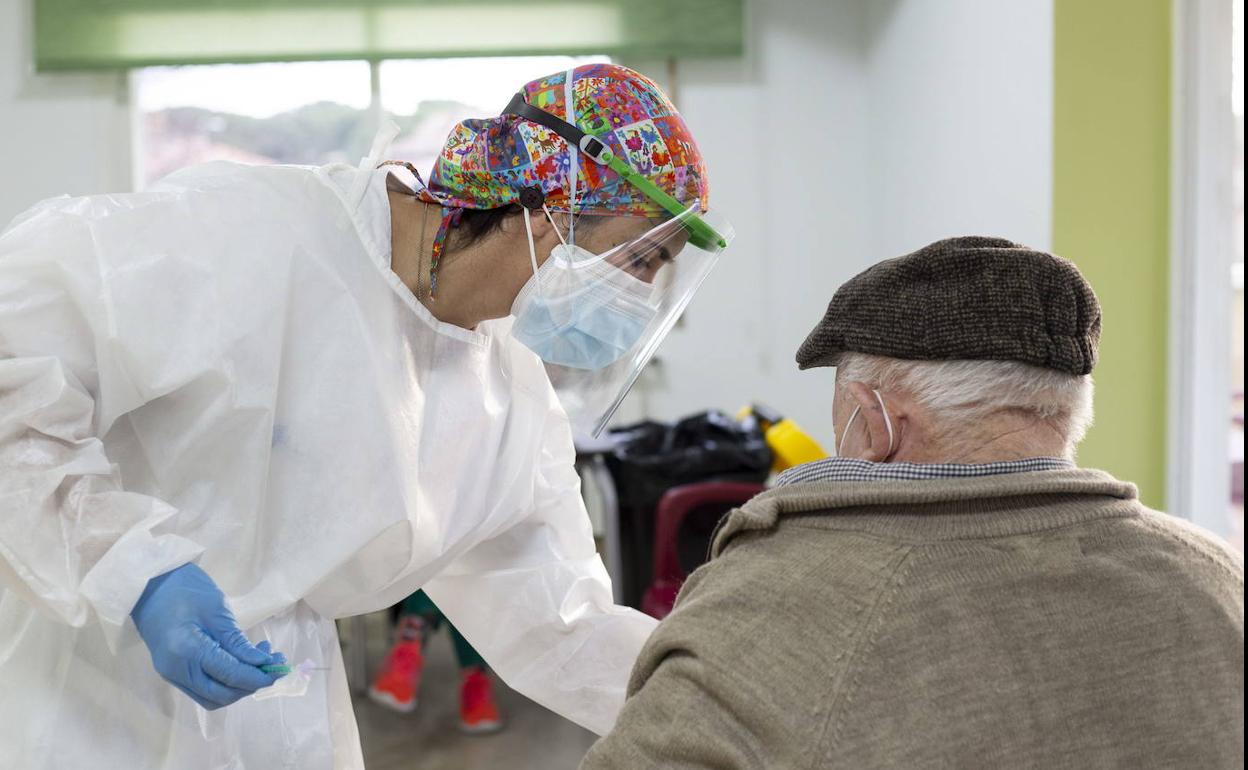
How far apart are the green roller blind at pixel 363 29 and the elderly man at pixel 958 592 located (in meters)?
3.50

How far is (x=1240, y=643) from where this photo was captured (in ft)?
2.79

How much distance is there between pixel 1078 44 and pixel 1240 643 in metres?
1.96

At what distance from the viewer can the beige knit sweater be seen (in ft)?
2.57

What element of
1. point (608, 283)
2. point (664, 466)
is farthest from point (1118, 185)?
point (608, 283)

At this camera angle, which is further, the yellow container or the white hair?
the yellow container

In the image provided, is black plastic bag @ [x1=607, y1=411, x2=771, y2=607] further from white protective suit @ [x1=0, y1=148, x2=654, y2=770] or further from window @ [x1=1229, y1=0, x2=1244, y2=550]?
white protective suit @ [x1=0, y1=148, x2=654, y2=770]

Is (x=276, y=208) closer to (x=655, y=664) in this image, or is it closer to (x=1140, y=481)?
(x=655, y=664)

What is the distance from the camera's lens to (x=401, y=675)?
10.5 feet

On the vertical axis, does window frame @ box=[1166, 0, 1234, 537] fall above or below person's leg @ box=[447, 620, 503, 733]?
above

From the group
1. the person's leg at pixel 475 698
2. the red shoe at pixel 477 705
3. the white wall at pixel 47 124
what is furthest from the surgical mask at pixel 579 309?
the white wall at pixel 47 124

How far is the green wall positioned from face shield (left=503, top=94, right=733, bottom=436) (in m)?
1.46

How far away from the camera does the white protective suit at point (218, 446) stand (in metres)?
1.05

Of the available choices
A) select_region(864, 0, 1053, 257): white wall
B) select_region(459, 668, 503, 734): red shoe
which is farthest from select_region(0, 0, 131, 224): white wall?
select_region(864, 0, 1053, 257): white wall

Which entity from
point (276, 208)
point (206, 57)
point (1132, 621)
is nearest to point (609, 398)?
point (276, 208)
